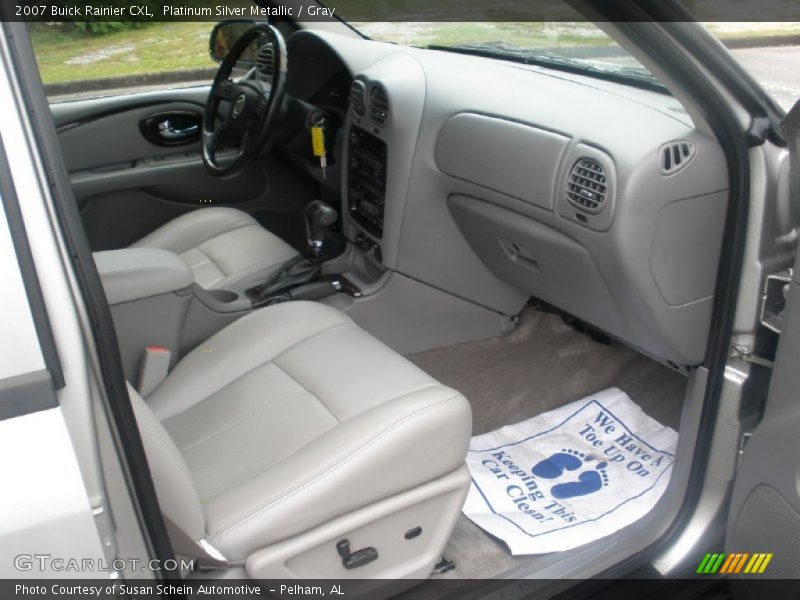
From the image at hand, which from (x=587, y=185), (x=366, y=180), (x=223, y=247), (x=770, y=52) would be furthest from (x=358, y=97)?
(x=770, y=52)

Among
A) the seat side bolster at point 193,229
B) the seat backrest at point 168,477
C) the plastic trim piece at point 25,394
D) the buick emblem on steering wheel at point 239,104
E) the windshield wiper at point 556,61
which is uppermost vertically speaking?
the plastic trim piece at point 25,394

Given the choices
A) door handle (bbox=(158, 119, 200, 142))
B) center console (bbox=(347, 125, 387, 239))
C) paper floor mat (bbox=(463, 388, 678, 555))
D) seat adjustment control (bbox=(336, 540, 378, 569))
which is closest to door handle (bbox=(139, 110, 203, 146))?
door handle (bbox=(158, 119, 200, 142))

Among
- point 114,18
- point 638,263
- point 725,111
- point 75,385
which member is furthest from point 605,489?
point 114,18

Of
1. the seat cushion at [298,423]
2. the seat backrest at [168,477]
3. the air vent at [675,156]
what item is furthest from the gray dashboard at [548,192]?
the seat backrest at [168,477]

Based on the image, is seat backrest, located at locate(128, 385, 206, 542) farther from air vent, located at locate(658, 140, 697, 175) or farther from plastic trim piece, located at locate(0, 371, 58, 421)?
air vent, located at locate(658, 140, 697, 175)

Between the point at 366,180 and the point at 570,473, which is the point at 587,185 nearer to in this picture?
the point at 570,473

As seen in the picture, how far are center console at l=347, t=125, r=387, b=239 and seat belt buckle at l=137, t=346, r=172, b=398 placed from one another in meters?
0.83

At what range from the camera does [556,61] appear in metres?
2.12

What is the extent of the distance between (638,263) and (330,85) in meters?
1.37

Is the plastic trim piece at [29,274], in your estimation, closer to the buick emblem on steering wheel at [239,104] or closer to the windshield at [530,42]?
the windshield at [530,42]

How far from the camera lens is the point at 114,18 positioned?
2.00 meters

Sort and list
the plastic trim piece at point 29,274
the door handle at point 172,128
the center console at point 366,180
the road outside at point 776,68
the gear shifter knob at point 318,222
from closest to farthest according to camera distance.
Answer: the plastic trim piece at point 29,274, the road outside at point 776,68, the center console at point 366,180, the gear shifter knob at point 318,222, the door handle at point 172,128

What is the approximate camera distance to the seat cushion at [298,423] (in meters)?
1.33

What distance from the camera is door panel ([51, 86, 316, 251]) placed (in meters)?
2.78
